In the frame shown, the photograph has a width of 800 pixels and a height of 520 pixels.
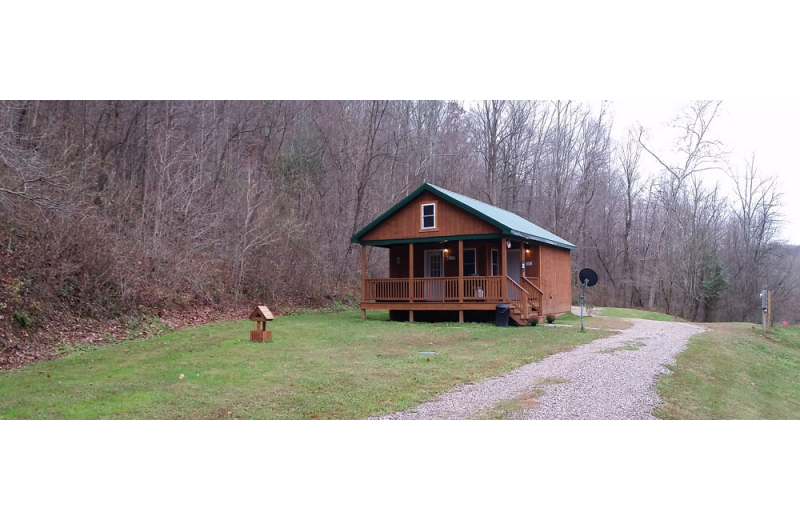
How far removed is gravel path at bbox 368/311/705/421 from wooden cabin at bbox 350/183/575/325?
594cm

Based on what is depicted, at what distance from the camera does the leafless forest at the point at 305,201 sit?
42.1ft

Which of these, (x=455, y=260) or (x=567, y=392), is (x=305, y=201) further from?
(x=567, y=392)

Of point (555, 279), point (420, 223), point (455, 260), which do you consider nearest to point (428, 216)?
point (420, 223)

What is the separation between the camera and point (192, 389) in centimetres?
732

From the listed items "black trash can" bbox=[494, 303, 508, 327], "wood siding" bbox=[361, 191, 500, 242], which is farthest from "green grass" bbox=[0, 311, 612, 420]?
"wood siding" bbox=[361, 191, 500, 242]

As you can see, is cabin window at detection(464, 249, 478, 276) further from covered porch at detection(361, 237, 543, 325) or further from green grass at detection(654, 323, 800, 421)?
green grass at detection(654, 323, 800, 421)

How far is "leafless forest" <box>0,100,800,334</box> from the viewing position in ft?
42.1

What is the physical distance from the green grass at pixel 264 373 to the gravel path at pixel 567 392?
44 centimetres

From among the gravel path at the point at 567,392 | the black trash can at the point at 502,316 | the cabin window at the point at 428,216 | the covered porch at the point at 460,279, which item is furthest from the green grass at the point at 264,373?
the cabin window at the point at 428,216

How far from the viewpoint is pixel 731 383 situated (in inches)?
338

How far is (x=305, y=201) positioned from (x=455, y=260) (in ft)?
33.5

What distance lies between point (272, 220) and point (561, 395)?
17415 millimetres
